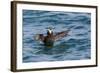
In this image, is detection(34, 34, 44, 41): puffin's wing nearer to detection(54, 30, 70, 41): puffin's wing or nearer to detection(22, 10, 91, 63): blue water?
detection(22, 10, 91, 63): blue water

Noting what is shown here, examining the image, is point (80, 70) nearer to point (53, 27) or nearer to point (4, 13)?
point (53, 27)

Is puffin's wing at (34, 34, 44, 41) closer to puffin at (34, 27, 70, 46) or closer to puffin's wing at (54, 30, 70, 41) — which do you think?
puffin at (34, 27, 70, 46)

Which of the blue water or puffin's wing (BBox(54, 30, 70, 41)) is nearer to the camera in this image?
the blue water

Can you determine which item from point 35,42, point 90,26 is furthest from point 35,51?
point 90,26

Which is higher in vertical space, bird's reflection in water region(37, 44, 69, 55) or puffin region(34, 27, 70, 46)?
puffin region(34, 27, 70, 46)

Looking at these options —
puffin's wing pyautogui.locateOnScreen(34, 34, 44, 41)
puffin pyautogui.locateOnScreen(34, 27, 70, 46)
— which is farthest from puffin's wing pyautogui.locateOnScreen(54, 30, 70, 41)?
puffin's wing pyautogui.locateOnScreen(34, 34, 44, 41)

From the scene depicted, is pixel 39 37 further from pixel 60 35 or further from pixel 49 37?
pixel 60 35

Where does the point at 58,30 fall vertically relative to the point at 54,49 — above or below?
above

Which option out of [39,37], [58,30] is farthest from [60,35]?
[39,37]

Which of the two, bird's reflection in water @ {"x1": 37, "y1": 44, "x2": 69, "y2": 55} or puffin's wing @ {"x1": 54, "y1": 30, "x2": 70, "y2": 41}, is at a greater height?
puffin's wing @ {"x1": 54, "y1": 30, "x2": 70, "y2": 41}

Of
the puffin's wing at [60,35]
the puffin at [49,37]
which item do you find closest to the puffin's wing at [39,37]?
the puffin at [49,37]
